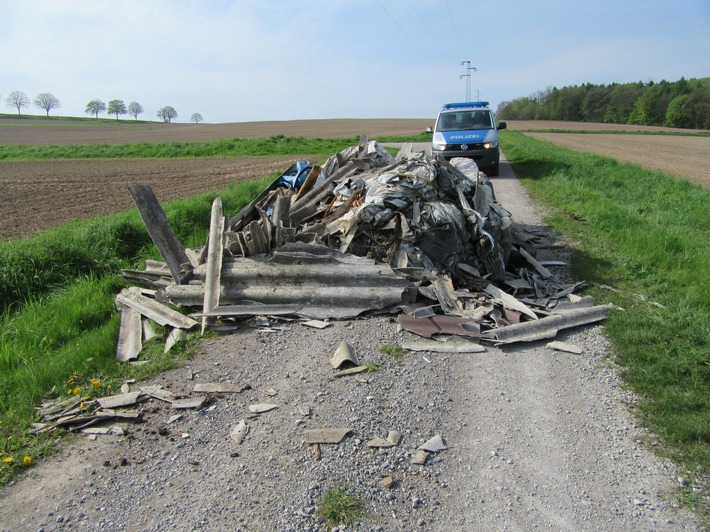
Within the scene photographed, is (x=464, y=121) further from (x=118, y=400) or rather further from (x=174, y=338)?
(x=118, y=400)

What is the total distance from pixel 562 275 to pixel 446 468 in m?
4.81

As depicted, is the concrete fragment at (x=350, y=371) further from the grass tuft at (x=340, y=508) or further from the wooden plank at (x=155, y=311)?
the wooden plank at (x=155, y=311)

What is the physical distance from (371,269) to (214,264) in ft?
6.27

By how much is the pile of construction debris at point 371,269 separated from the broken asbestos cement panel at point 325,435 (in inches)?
73.3

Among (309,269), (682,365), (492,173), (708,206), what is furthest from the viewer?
(492,173)

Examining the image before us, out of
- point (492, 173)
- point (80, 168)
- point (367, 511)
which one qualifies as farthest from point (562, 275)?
point (80, 168)

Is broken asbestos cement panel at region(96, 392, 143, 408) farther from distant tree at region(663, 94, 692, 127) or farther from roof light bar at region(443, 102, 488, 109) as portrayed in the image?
distant tree at region(663, 94, 692, 127)

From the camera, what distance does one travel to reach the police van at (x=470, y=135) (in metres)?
16.9

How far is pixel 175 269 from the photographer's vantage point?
21.0 ft

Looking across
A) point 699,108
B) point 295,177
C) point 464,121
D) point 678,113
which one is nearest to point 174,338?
point 295,177

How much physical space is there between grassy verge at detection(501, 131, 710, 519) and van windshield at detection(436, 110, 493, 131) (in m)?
3.51

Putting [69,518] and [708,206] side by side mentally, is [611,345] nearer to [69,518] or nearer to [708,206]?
[69,518]

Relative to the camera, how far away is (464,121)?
1791 centimetres

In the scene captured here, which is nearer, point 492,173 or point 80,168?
point 492,173
